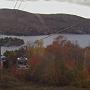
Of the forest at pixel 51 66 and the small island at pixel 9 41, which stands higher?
the small island at pixel 9 41

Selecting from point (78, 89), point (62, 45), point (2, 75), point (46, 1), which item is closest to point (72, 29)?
point (62, 45)

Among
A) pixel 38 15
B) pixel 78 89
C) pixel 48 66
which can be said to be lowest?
pixel 78 89

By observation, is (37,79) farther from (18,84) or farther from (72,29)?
(72,29)

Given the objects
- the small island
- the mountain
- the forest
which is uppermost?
the mountain

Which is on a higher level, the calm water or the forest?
the calm water

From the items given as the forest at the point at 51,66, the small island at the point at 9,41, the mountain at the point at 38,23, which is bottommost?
the forest at the point at 51,66

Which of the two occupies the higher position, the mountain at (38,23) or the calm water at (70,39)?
the mountain at (38,23)
